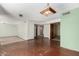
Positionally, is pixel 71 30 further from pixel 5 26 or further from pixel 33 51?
pixel 5 26

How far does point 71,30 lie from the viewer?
368 cm

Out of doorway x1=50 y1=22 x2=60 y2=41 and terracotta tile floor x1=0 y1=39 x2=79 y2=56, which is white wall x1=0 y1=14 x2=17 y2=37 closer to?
terracotta tile floor x1=0 y1=39 x2=79 y2=56

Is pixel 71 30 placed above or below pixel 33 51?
above

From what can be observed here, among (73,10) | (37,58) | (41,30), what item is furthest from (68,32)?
(41,30)

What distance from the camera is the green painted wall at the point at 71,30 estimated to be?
3.46 meters

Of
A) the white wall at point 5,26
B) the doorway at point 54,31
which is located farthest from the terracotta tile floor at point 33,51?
the doorway at point 54,31

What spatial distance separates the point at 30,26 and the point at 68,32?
4.14 m

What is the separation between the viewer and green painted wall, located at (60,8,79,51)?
3460 mm

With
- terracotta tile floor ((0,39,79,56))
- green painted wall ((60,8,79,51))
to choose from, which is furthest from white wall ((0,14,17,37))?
green painted wall ((60,8,79,51))

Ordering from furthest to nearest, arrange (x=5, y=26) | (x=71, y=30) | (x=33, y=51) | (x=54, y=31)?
1. (x=54, y=31)
2. (x=71, y=30)
3. (x=33, y=51)
4. (x=5, y=26)

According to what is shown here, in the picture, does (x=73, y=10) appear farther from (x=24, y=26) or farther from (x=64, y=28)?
(x=24, y=26)

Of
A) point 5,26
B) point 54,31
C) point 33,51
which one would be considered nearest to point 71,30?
point 33,51

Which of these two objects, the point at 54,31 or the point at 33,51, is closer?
the point at 33,51

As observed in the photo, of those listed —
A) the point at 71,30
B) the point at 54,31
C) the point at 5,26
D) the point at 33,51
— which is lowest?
the point at 33,51
